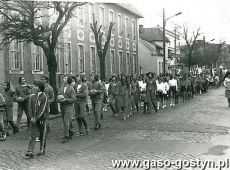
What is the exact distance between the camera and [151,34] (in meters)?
69.3

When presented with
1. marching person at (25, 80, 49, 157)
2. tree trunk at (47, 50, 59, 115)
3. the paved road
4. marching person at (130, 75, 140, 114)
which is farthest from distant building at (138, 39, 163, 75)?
marching person at (25, 80, 49, 157)

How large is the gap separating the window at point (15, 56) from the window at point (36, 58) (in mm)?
1325

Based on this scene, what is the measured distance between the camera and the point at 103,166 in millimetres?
7879

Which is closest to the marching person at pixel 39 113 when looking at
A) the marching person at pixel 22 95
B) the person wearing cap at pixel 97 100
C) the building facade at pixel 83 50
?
the person wearing cap at pixel 97 100

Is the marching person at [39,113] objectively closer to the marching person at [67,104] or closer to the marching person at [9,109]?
the marching person at [67,104]

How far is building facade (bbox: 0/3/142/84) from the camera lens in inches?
932

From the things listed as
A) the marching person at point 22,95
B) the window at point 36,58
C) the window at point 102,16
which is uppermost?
the window at point 102,16

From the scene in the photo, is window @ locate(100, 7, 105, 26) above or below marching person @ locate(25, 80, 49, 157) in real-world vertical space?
above

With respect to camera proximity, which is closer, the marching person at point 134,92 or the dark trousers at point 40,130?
the dark trousers at point 40,130

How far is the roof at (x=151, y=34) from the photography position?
221ft

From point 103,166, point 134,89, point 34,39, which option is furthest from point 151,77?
point 103,166

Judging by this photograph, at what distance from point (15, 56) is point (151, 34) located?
156 feet

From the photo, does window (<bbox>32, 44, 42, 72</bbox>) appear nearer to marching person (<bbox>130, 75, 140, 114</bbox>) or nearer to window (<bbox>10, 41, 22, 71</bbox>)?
window (<bbox>10, 41, 22, 71</bbox>)

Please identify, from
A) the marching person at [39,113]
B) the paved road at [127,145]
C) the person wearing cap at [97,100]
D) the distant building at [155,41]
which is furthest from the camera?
the distant building at [155,41]
